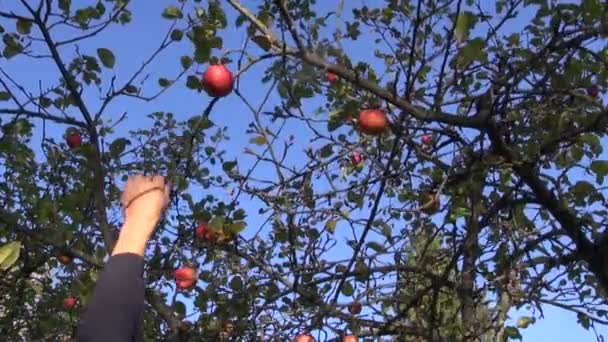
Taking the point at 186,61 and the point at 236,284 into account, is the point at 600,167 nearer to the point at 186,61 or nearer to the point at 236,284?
the point at 236,284

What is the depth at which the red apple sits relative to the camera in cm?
328

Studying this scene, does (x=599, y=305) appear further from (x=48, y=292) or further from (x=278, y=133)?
(x=48, y=292)

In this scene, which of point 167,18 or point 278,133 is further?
point 278,133

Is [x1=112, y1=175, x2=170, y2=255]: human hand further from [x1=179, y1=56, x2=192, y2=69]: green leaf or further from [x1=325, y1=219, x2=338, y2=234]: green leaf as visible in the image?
[x1=325, y1=219, x2=338, y2=234]: green leaf

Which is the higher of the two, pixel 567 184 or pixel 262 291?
pixel 567 184

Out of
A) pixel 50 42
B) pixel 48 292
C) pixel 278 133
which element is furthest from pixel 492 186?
pixel 48 292

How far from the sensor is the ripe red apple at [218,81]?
2.85 meters

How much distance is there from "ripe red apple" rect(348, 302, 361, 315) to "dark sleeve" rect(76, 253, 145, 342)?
196 centimetres

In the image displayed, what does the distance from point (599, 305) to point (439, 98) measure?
1.92 m

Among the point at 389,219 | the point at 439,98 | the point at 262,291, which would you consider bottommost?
the point at 262,291

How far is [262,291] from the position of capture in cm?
346

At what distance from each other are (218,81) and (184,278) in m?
0.94

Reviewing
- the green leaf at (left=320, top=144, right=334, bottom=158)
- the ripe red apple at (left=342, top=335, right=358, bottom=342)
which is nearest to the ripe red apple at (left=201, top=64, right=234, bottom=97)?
the green leaf at (left=320, top=144, right=334, bottom=158)

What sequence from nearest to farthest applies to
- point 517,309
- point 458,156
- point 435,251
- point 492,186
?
point 458,156 → point 492,186 → point 517,309 → point 435,251
